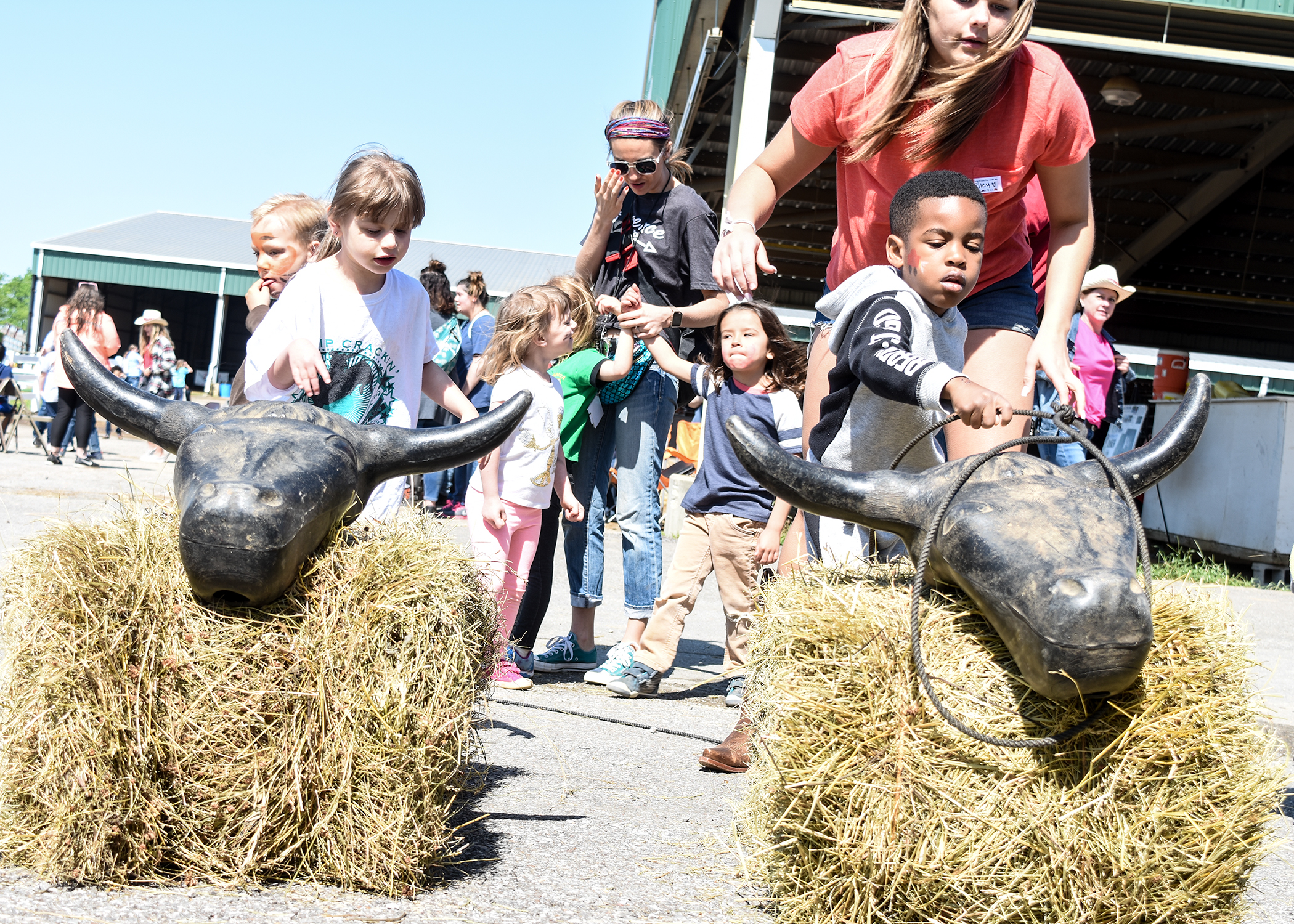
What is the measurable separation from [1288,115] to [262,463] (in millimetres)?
15206

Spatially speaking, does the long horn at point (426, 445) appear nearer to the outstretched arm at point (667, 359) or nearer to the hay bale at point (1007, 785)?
the hay bale at point (1007, 785)

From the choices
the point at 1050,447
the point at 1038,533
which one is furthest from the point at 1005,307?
the point at 1050,447

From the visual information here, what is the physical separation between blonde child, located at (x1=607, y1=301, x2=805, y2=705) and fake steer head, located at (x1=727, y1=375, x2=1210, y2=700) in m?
2.47

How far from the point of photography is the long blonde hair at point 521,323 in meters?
5.07

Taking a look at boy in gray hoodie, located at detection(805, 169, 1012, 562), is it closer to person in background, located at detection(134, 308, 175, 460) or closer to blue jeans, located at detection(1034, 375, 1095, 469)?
blue jeans, located at detection(1034, 375, 1095, 469)

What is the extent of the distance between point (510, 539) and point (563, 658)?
2.54 feet

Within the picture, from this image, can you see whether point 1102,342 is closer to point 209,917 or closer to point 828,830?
point 828,830

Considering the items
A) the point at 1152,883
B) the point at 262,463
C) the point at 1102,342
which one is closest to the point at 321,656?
the point at 262,463

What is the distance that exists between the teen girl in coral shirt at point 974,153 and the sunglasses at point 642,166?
1666 millimetres

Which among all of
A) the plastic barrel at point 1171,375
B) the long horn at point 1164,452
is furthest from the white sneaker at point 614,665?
the plastic barrel at point 1171,375

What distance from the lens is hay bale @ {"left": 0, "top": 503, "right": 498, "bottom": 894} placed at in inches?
92.7

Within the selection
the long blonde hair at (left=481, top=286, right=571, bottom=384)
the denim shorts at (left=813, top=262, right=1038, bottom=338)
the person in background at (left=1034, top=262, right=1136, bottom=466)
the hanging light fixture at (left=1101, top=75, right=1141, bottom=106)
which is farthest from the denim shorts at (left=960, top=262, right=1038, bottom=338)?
the hanging light fixture at (left=1101, top=75, right=1141, bottom=106)

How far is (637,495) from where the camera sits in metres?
5.36

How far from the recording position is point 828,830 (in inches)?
88.5
